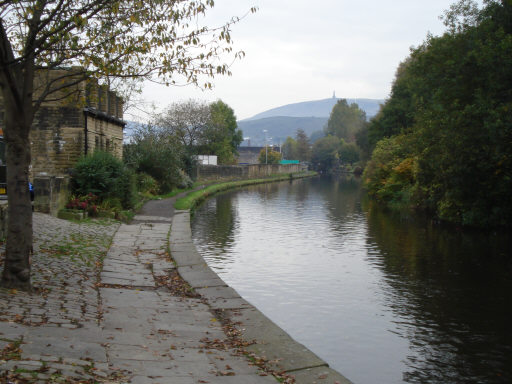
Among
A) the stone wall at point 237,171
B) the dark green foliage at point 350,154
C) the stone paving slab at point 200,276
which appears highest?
the dark green foliage at point 350,154

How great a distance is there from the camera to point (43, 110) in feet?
68.1

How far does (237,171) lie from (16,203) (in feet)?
179

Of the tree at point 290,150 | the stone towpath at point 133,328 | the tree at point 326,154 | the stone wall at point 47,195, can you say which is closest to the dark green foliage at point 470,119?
the stone towpath at point 133,328

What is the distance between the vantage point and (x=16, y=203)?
7297mm

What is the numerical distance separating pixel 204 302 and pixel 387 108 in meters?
37.6

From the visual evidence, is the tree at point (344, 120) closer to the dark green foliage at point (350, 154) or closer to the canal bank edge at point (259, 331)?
the dark green foliage at point (350, 154)

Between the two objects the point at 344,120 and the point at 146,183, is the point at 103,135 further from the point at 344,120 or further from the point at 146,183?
the point at 344,120

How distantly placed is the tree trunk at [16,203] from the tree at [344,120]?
137 metres

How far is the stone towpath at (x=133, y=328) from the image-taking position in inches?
194

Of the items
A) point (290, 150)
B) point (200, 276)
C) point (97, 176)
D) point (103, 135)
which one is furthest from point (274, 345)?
point (290, 150)

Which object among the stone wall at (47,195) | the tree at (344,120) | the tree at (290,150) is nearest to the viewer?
the stone wall at (47,195)

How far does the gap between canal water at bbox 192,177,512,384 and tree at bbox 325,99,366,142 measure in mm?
125236

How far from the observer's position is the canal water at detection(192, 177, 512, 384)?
7332 mm

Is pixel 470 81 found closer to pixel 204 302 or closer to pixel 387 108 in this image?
pixel 204 302
